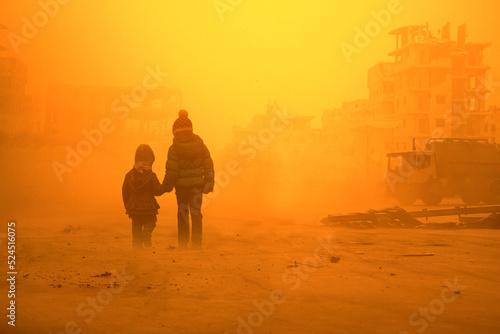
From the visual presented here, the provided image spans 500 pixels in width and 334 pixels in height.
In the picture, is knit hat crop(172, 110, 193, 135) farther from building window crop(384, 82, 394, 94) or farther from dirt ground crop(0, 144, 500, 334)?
building window crop(384, 82, 394, 94)

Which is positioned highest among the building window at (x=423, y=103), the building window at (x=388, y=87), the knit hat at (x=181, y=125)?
the building window at (x=388, y=87)

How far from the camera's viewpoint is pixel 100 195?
23.6 meters

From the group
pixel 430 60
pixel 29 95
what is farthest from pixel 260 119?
pixel 29 95

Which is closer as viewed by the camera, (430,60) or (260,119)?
(430,60)

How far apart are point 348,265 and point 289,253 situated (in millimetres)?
1036

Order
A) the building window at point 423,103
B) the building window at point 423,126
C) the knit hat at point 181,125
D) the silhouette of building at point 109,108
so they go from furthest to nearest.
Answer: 1. the building window at point 423,103
2. the building window at point 423,126
3. the silhouette of building at point 109,108
4. the knit hat at point 181,125

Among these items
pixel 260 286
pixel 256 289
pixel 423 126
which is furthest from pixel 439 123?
pixel 256 289

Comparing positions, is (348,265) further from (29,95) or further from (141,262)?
(29,95)

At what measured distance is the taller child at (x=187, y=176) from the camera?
7.15 metres

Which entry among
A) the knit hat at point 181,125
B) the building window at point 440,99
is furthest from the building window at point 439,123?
the knit hat at point 181,125

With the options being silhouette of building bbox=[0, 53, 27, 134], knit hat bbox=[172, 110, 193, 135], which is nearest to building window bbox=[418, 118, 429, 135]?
silhouette of building bbox=[0, 53, 27, 134]

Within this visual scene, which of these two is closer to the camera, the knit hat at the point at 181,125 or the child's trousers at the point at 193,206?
the child's trousers at the point at 193,206

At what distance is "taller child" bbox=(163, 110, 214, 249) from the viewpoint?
715cm

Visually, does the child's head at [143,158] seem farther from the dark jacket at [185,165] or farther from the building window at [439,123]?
the building window at [439,123]
